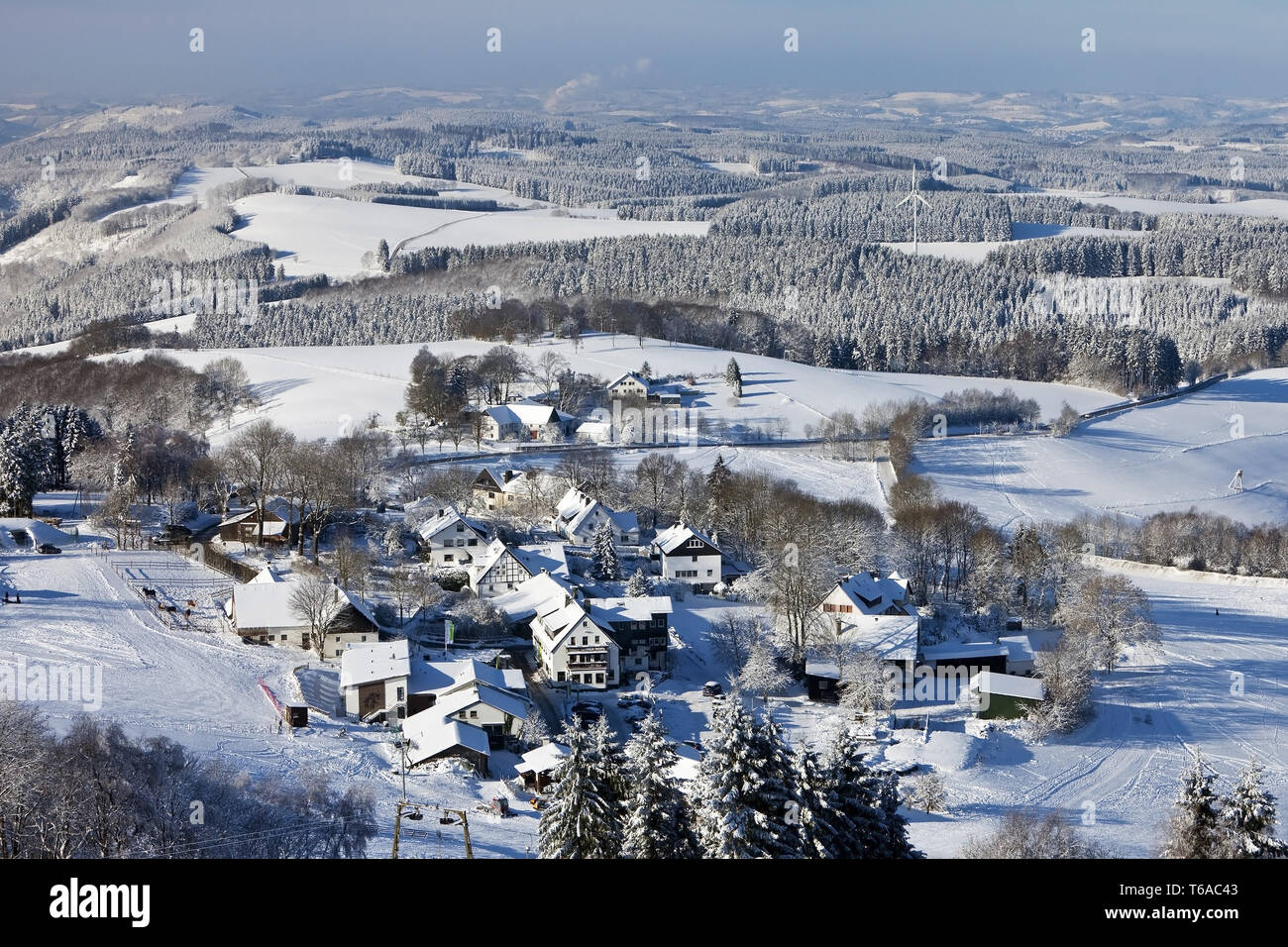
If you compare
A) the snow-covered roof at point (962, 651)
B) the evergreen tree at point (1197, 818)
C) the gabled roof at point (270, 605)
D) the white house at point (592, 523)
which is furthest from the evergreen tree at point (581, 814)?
the white house at point (592, 523)

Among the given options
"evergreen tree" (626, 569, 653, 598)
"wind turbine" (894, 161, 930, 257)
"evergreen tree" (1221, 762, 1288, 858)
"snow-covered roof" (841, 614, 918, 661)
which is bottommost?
"snow-covered roof" (841, 614, 918, 661)

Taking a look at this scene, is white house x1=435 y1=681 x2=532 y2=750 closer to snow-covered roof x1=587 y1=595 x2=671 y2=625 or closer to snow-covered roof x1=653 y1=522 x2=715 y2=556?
snow-covered roof x1=587 y1=595 x2=671 y2=625

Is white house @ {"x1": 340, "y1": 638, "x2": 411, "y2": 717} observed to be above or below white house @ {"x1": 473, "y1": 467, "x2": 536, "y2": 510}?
below

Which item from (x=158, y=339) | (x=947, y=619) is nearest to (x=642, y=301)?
(x=158, y=339)

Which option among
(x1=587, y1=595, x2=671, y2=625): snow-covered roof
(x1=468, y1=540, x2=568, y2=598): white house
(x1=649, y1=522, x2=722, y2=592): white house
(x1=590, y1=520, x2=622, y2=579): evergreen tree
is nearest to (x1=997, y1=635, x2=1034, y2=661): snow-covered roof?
(x1=587, y1=595, x2=671, y2=625): snow-covered roof

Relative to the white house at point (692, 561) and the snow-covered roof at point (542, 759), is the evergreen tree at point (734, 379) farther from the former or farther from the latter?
the snow-covered roof at point (542, 759)

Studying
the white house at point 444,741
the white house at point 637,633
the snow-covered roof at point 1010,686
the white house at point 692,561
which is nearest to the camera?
the white house at point 444,741

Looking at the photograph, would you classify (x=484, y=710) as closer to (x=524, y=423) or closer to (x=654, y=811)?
(x=654, y=811)
